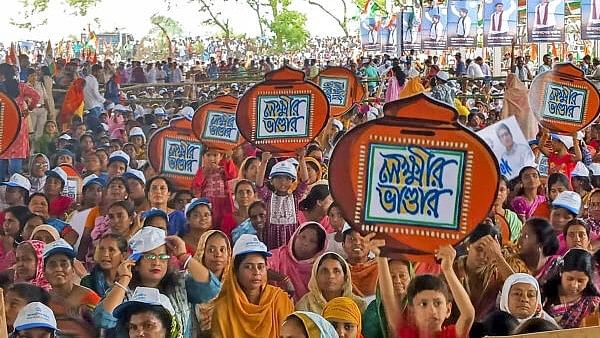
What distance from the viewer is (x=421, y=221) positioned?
3537 millimetres

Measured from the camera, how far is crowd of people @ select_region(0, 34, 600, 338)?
11.4ft

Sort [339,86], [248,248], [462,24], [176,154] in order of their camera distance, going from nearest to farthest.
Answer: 1. [248,248]
2. [176,154]
3. [339,86]
4. [462,24]

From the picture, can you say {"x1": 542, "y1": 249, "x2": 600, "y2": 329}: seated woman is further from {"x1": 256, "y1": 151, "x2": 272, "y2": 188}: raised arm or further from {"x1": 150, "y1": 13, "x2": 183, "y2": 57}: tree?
{"x1": 150, "y1": 13, "x2": 183, "y2": 57}: tree

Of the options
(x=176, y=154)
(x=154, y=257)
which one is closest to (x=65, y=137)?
(x=176, y=154)

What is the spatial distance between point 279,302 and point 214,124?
2.17m

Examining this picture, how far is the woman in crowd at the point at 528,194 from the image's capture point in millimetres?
5094

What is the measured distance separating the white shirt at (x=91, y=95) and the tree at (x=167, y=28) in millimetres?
724

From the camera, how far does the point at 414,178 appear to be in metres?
3.62

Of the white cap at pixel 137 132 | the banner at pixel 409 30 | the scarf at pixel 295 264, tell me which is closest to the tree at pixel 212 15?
the white cap at pixel 137 132

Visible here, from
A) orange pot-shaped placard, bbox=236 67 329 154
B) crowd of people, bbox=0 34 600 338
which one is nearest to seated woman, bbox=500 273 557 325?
crowd of people, bbox=0 34 600 338

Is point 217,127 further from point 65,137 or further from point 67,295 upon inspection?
point 67,295

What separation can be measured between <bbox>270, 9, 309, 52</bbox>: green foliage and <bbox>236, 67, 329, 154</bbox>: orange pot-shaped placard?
439 cm

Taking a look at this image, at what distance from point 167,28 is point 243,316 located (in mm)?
5615

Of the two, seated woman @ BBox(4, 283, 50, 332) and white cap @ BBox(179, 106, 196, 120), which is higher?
white cap @ BBox(179, 106, 196, 120)
